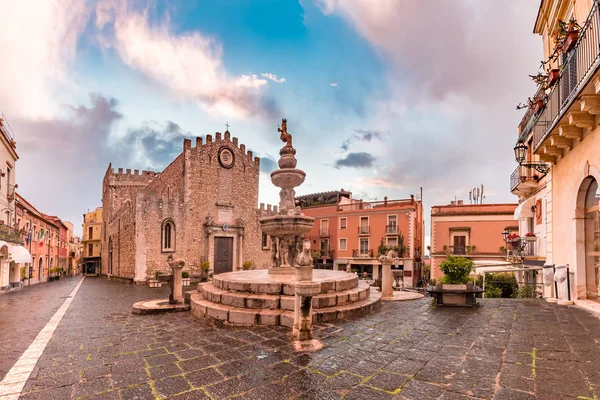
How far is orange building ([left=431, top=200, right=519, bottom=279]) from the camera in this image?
27.5 m

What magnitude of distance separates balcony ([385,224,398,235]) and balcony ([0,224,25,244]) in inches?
1127

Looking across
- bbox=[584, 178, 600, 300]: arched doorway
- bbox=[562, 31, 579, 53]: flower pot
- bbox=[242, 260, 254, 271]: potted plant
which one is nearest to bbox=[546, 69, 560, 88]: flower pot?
bbox=[562, 31, 579, 53]: flower pot

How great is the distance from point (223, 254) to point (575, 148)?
2271 cm

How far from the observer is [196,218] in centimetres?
2436

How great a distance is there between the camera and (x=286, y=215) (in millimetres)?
9188

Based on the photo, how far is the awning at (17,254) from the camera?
57.4 ft

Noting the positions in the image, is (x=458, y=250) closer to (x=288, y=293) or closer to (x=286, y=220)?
(x=286, y=220)

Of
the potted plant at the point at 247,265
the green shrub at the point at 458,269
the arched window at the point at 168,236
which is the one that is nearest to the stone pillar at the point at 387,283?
the green shrub at the point at 458,269

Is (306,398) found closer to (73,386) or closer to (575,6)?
(73,386)

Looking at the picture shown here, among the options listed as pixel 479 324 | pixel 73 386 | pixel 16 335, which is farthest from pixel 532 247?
pixel 16 335

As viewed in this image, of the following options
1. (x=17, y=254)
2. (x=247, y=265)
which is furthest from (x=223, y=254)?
(x=17, y=254)

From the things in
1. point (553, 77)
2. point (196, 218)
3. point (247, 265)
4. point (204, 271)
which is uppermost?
point (553, 77)

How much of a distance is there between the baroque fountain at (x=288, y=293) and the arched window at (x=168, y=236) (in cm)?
1524

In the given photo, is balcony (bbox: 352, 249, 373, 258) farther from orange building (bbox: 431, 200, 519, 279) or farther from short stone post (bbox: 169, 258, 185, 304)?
short stone post (bbox: 169, 258, 185, 304)
